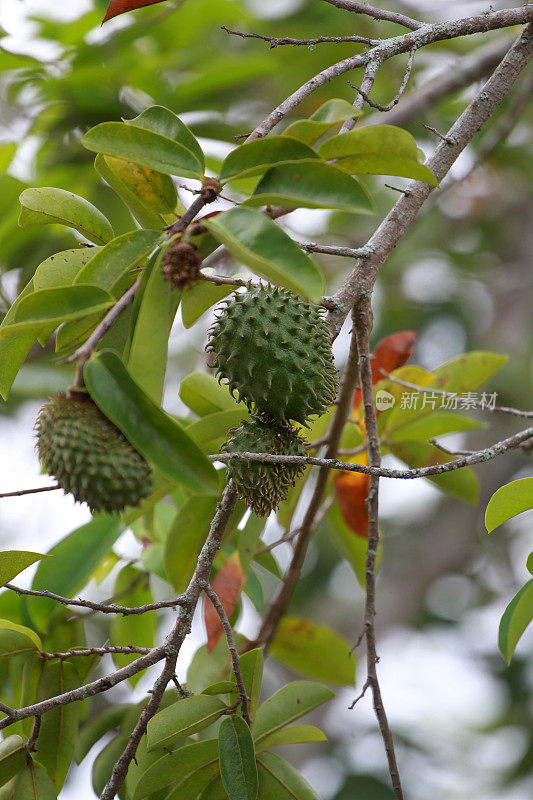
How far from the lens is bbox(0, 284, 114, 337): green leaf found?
44.3 inches

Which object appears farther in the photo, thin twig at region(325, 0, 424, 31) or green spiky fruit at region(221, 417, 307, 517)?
thin twig at region(325, 0, 424, 31)

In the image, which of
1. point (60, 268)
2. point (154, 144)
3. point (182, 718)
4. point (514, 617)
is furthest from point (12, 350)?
point (514, 617)

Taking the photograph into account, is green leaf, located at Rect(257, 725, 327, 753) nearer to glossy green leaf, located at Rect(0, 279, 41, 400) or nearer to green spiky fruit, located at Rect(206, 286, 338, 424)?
green spiky fruit, located at Rect(206, 286, 338, 424)

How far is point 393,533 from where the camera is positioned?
576cm

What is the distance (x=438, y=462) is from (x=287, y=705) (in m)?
0.97

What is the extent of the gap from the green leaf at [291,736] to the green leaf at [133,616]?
0.75 metres

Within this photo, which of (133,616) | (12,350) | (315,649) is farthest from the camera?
(315,649)

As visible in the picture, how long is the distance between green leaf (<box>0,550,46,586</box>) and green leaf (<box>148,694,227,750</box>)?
42 centimetres

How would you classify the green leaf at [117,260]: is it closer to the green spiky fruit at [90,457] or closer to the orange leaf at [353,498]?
the green spiky fruit at [90,457]

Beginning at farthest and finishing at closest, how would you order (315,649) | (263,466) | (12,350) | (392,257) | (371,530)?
(392,257)
(315,649)
(371,530)
(263,466)
(12,350)

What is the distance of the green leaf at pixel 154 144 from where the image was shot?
1.18 metres

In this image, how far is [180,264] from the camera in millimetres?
1198

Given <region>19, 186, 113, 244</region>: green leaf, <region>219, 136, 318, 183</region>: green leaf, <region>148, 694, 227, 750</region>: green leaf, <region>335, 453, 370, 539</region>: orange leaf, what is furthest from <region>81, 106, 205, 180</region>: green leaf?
<region>335, 453, 370, 539</region>: orange leaf

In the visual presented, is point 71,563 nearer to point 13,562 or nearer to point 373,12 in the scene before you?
point 13,562
